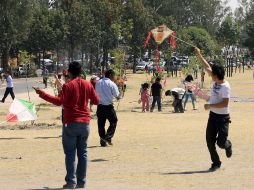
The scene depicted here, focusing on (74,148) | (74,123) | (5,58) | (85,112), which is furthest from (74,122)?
(5,58)

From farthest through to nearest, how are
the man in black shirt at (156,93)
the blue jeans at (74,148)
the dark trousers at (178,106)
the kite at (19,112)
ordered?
the man in black shirt at (156,93) < the dark trousers at (178,106) < the kite at (19,112) < the blue jeans at (74,148)

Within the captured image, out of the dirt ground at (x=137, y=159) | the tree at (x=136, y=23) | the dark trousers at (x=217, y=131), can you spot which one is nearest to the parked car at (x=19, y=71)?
the tree at (x=136, y=23)

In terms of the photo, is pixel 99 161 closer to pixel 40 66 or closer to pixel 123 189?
pixel 123 189

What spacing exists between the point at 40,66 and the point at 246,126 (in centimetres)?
6144

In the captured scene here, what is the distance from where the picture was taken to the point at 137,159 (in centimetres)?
1159

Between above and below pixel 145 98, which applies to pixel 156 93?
above

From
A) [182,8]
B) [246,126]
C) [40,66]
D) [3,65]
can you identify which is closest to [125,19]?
[40,66]

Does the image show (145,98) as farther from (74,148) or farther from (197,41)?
(197,41)

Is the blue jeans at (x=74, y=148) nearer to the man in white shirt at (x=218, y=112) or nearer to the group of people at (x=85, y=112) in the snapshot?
the group of people at (x=85, y=112)

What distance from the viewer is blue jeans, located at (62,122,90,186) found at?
8656 mm

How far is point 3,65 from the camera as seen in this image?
67.9 metres

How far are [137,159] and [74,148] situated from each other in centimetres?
305

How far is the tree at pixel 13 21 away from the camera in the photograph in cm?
6481

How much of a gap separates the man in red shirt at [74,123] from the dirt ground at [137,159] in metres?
0.30
